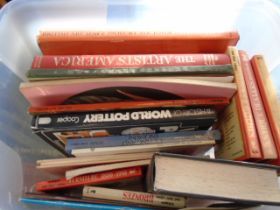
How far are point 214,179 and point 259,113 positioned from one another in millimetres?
141

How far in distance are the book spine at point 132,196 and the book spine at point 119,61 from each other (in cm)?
20

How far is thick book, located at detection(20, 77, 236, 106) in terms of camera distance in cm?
39

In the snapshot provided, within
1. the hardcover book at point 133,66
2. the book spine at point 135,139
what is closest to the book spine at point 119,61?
the hardcover book at point 133,66

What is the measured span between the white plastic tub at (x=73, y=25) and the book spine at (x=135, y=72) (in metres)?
0.11

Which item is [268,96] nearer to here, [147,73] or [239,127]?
[239,127]

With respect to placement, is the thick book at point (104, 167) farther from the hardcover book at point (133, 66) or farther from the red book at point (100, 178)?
the hardcover book at point (133, 66)

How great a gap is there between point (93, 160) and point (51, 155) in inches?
6.2

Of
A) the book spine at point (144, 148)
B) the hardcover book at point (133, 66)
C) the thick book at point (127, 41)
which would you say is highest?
the thick book at point (127, 41)

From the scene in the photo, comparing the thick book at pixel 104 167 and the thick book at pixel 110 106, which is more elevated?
the thick book at pixel 110 106

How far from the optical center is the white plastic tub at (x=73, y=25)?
0.45 metres

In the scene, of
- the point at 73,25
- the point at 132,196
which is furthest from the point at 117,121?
the point at 73,25

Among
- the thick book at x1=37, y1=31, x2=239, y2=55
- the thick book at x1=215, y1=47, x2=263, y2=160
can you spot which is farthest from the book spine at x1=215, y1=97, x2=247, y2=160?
the thick book at x1=37, y1=31, x2=239, y2=55

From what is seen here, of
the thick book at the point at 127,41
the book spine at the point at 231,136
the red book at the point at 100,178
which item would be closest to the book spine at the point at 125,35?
the thick book at the point at 127,41

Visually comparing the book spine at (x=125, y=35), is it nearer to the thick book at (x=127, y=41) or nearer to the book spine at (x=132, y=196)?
the thick book at (x=127, y=41)
